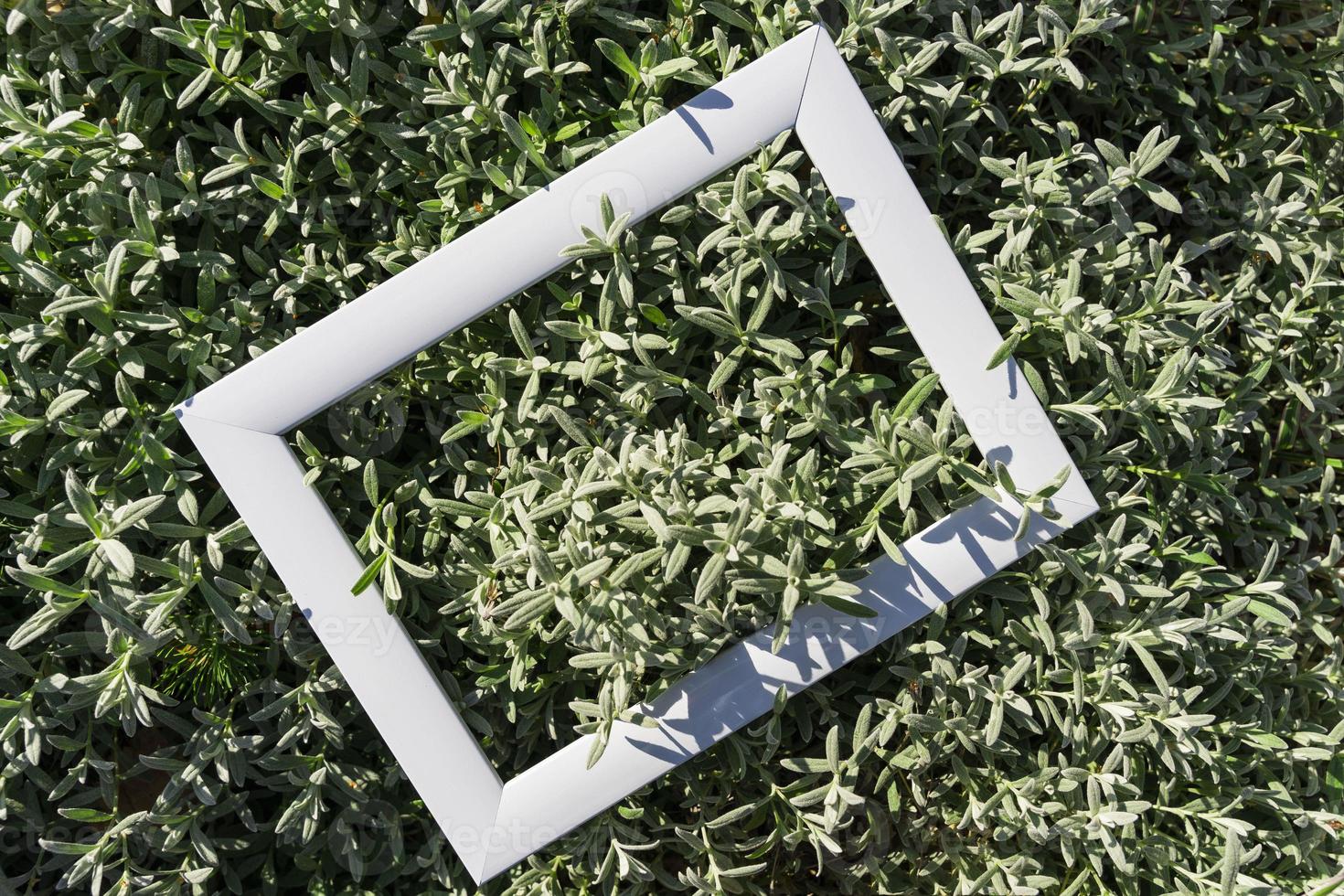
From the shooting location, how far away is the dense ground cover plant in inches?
53.9

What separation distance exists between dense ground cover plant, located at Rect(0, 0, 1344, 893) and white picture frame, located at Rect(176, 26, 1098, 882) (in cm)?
6

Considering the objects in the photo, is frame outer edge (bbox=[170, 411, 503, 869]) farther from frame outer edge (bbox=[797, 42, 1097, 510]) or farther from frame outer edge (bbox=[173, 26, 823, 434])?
frame outer edge (bbox=[797, 42, 1097, 510])

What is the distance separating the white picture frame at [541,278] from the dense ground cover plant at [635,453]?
64 millimetres

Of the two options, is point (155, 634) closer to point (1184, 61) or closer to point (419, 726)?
point (419, 726)

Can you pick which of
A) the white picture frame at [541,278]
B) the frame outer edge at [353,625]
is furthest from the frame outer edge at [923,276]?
the frame outer edge at [353,625]

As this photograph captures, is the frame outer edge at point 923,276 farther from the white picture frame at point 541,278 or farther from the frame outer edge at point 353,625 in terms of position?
the frame outer edge at point 353,625

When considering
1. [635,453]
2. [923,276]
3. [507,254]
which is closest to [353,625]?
[635,453]

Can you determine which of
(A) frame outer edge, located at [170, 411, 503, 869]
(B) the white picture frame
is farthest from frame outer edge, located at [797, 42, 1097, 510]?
(A) frame outer edge, located at [170, 411, 503, 869]

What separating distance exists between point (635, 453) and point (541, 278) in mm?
303

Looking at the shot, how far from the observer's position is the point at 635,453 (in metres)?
1.32

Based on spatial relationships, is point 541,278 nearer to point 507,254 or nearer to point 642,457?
point 507,254

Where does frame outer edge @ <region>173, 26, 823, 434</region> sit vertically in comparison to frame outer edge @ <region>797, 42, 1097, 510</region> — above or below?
above

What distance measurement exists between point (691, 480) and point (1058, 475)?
1.82 feet

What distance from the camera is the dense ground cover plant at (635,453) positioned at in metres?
1.37
